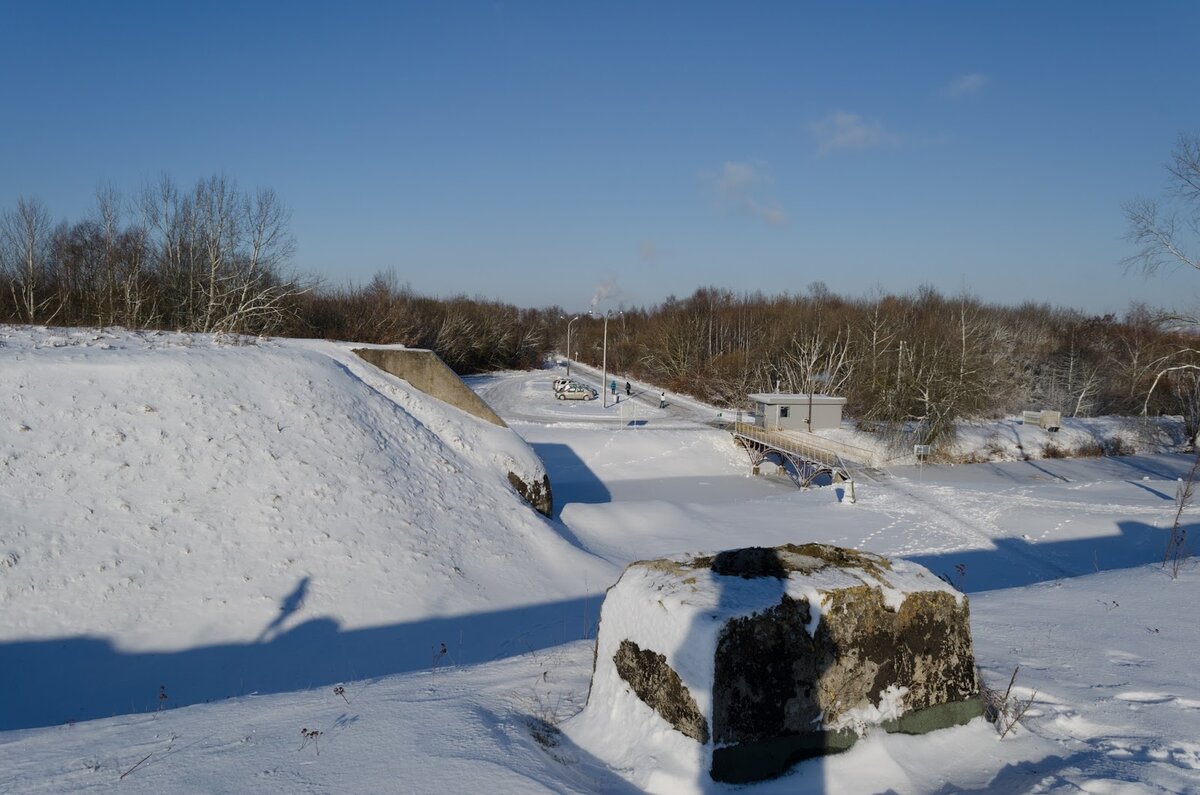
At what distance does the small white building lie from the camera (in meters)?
31.8

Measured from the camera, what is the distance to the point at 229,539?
10.9m

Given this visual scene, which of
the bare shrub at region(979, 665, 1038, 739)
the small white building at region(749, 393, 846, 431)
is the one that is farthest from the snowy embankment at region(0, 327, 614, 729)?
the small white building at region(749, 393, 846, 431)

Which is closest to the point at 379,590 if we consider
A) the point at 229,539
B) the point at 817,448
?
the point at 229,539

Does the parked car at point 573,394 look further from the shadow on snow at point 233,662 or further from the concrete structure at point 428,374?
the shadow on snow at point 233,662

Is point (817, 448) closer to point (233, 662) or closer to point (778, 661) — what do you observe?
point (233, 662)

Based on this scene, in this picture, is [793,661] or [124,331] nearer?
[793,661]

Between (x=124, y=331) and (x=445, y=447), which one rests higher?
(x=124, y=331)

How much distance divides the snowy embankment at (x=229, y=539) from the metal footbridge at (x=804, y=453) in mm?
14124

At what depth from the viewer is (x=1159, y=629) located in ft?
20.1

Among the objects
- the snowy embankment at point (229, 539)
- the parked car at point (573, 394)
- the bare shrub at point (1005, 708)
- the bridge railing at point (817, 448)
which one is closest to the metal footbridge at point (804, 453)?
the bridge railing at point (817, 448)

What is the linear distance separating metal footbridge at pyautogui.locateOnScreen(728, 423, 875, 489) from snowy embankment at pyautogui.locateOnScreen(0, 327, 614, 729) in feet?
46.3

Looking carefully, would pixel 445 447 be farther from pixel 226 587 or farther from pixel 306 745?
pixel 306 745

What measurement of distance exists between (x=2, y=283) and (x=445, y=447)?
27.1 meters

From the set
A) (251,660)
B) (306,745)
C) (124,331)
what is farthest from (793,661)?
(124,331)
